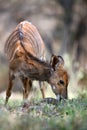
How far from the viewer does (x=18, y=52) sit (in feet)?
35.9

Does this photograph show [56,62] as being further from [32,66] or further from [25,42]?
[25,42]

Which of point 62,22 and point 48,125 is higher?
point 62,22

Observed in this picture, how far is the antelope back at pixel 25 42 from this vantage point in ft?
36.6

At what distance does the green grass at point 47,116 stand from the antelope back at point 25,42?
4.16 ft

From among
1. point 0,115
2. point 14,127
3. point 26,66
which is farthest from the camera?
point 26,66

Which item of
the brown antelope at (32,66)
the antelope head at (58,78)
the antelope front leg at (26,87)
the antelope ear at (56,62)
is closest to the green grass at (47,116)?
the antelope head at (58,78)

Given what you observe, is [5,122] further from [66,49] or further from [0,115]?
[66,49]

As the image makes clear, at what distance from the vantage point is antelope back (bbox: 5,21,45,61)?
1116 centimetres

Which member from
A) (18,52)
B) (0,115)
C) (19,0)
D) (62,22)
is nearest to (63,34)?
(62,22)

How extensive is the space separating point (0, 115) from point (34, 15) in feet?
62.5

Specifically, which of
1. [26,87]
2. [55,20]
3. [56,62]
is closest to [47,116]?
[56,62]

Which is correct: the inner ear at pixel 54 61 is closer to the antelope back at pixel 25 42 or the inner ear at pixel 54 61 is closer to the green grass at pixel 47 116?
the antelope back at pixel 25 42

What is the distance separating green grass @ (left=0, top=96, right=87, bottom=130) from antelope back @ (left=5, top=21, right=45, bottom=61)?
1.27m

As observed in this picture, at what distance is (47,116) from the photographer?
336 inches
